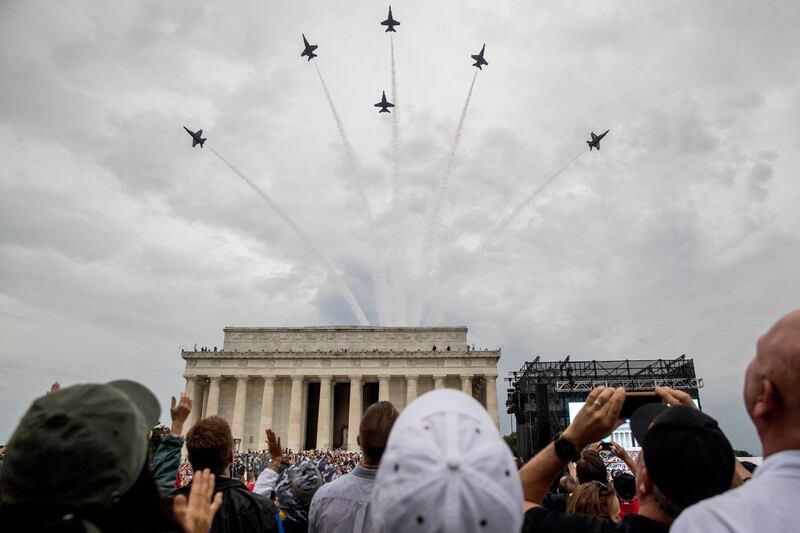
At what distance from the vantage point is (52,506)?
1.96 metres

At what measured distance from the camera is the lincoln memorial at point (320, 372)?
54.3 meters

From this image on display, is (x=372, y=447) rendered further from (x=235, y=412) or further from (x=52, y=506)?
(x=235, y=412)

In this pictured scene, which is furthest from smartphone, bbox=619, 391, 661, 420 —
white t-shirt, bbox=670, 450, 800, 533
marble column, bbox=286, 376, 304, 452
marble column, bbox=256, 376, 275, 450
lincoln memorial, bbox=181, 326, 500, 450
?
marble column, bbox=256, 376, 275, 450

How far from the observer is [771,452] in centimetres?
222

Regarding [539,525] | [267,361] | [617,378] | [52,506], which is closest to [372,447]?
[539,525]

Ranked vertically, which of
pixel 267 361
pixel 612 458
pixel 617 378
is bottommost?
pixel 612 458

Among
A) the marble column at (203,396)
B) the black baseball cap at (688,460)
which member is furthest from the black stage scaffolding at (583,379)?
the marble column at (203,396)

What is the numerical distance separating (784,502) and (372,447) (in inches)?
113

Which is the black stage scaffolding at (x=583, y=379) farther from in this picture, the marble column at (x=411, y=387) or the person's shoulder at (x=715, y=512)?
the person's shoulder at (x=715, y=512)

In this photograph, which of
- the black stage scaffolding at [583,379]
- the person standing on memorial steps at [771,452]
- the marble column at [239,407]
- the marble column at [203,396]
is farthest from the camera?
the marble column at [203,396]

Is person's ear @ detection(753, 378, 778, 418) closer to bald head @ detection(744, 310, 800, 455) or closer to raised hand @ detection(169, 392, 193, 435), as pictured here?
bald head @ detection(744, 310, 800, 455)

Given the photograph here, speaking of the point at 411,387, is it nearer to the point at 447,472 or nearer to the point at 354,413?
the point at 354,413

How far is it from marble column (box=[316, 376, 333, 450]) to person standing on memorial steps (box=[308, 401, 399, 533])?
51.4 m

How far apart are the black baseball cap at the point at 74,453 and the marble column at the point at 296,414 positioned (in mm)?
53387
